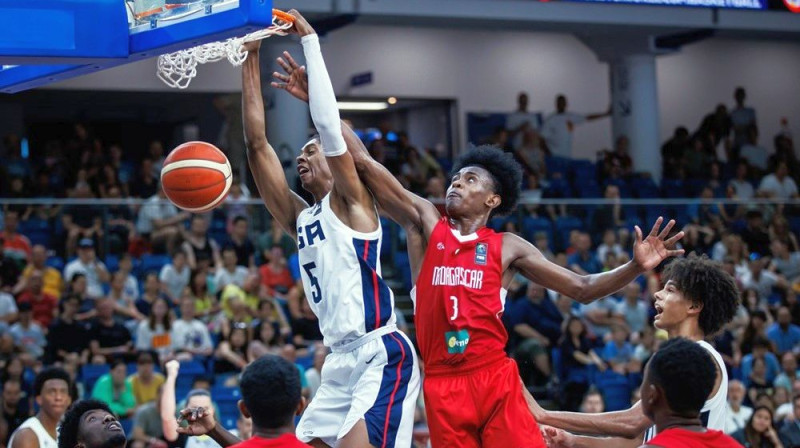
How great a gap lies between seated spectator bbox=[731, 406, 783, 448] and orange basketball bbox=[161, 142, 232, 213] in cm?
626

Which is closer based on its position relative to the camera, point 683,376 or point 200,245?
point 683,376

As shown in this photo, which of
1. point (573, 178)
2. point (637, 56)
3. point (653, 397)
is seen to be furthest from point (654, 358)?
point (637, 56)

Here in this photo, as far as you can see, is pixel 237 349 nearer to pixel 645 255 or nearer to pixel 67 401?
pixel 67 401

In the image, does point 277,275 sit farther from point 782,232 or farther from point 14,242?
point 782,232

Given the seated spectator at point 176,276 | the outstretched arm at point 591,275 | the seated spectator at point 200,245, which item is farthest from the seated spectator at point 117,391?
the outstretched arm at point 591,275

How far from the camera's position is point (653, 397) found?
3922 mm

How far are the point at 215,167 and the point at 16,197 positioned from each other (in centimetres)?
804

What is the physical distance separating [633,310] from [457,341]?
324 inches

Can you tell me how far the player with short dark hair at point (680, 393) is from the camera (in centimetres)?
384

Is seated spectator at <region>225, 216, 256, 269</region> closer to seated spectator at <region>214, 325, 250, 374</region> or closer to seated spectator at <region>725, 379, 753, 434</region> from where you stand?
seated spectator at <region>214, 325, 250, 374</region>

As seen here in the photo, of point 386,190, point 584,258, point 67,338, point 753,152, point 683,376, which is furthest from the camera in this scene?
point 753,152

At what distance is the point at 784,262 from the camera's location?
15297mm

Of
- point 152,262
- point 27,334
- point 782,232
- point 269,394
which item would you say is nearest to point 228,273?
point 152,262

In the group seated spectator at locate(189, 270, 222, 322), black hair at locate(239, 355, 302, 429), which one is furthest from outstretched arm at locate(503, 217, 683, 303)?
seated spectator at locate(189, 270, 222, 322)
